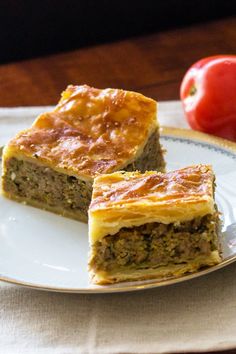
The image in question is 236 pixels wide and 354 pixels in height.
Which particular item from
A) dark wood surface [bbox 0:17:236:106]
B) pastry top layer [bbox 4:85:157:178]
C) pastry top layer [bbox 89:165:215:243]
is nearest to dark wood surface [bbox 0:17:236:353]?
dark wood surface [bbox 0:17:236:106]

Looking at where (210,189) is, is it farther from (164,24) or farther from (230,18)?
(164,24)

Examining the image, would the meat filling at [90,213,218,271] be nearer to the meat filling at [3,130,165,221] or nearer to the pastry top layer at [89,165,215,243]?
the pastry top layer at [89,165,215,243]

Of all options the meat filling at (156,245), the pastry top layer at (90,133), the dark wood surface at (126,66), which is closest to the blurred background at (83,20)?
the dark wood surface at (126,66)

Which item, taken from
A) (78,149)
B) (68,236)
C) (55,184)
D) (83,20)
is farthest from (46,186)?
(83,20)

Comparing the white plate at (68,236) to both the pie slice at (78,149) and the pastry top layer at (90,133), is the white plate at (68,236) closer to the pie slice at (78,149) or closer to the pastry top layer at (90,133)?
the pie slice at (78,149)

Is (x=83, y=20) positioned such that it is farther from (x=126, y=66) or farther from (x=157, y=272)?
(x=157, y=272)

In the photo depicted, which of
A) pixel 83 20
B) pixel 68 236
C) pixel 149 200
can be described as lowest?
pixel 83 20

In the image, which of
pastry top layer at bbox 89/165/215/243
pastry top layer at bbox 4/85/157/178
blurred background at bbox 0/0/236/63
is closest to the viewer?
pastry top layer at bbox 89/165/215/243
